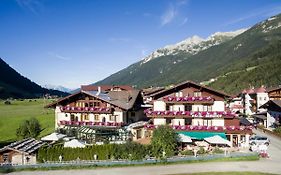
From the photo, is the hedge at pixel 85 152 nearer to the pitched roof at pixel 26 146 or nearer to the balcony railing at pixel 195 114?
the pitched roof at pixel 26 146

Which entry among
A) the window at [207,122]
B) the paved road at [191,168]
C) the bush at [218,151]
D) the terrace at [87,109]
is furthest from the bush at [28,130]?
the bush at [218,151]

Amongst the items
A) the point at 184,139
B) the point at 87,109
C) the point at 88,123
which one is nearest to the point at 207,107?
the point at 184,139

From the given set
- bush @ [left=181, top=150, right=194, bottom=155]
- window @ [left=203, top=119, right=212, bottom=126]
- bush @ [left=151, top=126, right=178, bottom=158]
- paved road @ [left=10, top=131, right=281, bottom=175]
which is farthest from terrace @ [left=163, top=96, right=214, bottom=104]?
paved road @ [left=10, top=131, right=281, bottom=175]

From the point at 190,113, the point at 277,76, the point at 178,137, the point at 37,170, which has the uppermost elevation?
the point at 277,76

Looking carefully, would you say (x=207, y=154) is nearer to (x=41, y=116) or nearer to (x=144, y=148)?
(x=144, y=148)

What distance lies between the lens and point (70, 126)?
65.4 meters

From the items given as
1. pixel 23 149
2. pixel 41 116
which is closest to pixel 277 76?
pixel 41 116

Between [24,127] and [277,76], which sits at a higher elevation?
[277,76]

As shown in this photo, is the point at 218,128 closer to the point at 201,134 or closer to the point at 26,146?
the point at 201,134

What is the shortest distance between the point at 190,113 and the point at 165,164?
13039 millimetres

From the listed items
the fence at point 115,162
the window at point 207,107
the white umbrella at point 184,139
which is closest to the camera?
the fence at point 115,162

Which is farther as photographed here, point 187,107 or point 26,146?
point 187,107

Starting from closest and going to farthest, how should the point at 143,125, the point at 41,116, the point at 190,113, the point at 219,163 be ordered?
the point at 219,163
the point at 190,113
the point at 143,125
the point at 41,116

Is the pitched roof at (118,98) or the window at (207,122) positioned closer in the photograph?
the window at (207,122)
